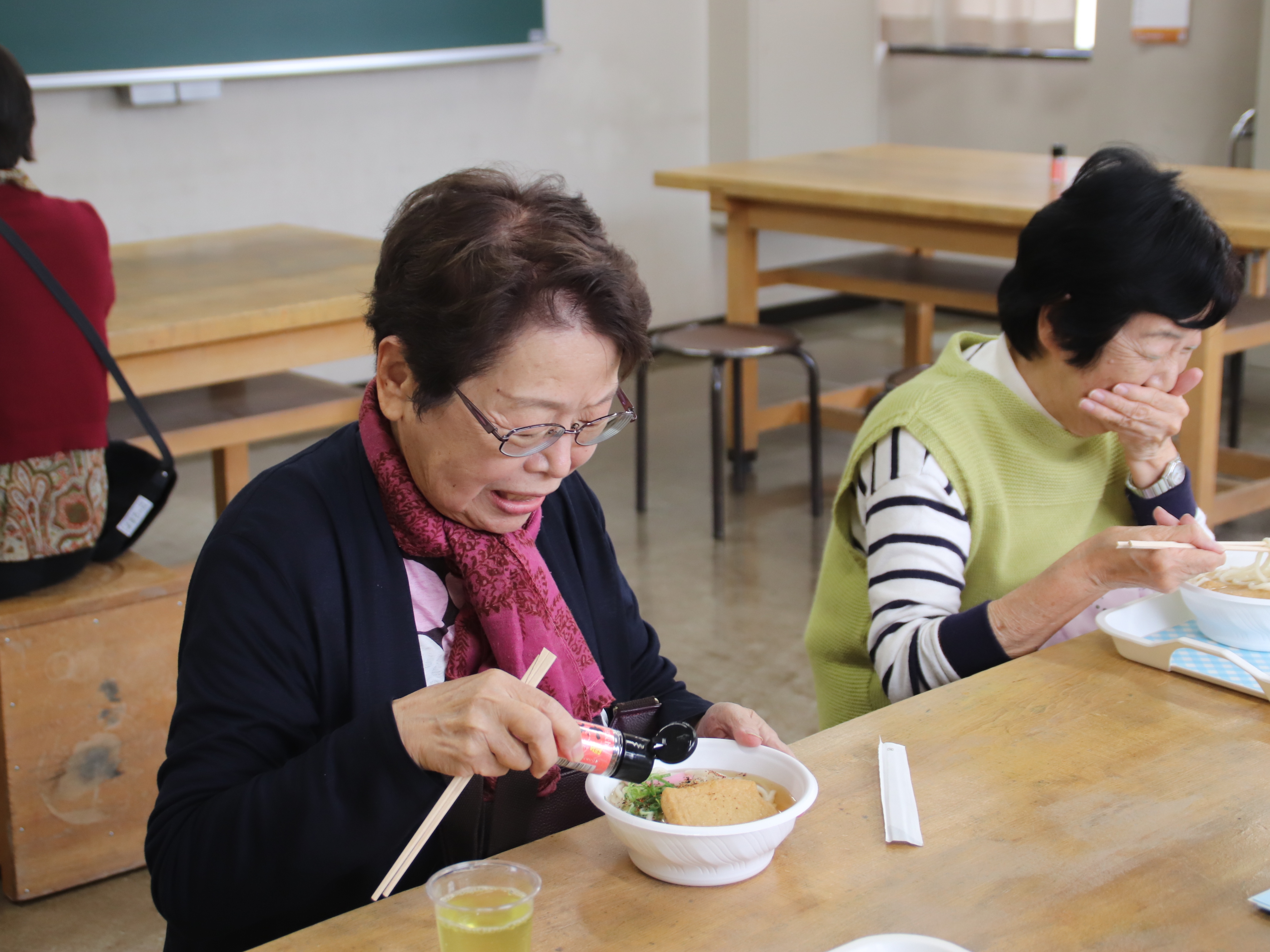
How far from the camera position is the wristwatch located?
1.72 m

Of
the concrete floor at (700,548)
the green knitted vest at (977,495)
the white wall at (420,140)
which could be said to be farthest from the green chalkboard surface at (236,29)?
the green knitted vest at (977,495)

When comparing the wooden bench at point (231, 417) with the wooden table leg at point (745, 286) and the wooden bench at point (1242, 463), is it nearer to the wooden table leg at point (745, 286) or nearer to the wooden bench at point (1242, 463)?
the wooden table leg at point (745, 286)

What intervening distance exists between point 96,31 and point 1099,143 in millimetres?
3977

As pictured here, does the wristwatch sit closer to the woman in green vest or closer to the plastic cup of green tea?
the woman in green vest

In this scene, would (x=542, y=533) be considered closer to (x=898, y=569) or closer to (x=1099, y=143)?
(x=898, y=569)

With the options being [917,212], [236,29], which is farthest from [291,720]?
[236,29]

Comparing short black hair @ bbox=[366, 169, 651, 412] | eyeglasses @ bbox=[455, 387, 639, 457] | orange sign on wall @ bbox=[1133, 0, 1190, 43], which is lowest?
eyeglasses @ bbox=[455, 387, 639, 457]

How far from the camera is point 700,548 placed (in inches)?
151

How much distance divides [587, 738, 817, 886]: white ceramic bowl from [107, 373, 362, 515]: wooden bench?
1.99 m

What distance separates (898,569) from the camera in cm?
157

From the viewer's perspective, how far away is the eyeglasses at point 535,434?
1122mm

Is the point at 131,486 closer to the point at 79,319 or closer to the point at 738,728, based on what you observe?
the point at 79,319

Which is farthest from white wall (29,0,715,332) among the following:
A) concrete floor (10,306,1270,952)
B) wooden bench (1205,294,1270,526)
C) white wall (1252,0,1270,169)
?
wooden bench (1205,294,1270,526)

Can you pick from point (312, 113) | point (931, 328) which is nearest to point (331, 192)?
point (312, 113)
